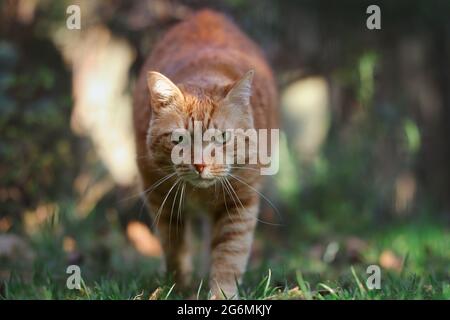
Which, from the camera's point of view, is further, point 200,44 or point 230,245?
point 200,44

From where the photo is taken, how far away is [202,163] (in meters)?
3.24

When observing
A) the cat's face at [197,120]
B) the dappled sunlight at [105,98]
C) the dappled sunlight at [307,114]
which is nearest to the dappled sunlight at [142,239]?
the dappled sunlight at [105,98]

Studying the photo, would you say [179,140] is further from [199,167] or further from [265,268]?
[265,268]

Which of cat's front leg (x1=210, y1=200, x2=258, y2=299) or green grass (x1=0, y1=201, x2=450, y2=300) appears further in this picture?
cat's front leg (x1=210, y1=200, x2=258, y2=299)

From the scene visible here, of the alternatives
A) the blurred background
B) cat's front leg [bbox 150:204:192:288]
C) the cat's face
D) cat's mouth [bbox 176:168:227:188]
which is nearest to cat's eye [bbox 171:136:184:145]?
the cat's face

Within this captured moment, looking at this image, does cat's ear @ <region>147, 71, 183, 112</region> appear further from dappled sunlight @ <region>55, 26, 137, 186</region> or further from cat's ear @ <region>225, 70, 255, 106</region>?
dappled sunlight @ <region>55, 26, 137, 186</region>

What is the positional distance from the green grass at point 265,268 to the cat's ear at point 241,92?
0.90m

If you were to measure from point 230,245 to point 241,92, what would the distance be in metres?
0.85

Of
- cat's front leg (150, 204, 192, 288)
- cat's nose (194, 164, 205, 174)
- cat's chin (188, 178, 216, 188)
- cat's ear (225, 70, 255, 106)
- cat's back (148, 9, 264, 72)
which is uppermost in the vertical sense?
cat's back (148, 9, 264, 72)

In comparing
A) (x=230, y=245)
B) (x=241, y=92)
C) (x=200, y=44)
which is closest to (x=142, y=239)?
(x=200, y=44)

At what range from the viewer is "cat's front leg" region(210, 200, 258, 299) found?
3574 mm

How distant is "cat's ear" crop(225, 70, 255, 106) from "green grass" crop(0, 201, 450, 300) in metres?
0.90
